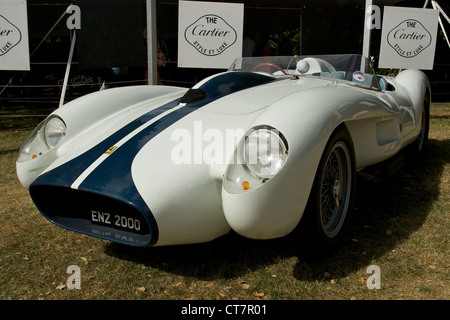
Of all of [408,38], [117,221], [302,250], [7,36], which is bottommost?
[302,250]

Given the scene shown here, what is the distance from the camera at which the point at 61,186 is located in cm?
217

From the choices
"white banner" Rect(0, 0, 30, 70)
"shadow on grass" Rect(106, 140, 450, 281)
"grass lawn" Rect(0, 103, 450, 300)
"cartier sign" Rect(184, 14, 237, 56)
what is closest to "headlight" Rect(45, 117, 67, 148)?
"grass lawn" Rect(0, 103, 450, 300)

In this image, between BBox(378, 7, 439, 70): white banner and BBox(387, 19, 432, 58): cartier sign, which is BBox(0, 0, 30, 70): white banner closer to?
BBox(378, 7, 439, 70): white banner

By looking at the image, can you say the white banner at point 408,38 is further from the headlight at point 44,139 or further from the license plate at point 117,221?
the license plate at point 117,221

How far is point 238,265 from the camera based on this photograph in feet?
7.85

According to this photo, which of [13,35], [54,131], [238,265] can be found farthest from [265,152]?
[13,35]

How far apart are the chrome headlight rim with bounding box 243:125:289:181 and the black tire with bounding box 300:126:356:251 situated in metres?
0.28

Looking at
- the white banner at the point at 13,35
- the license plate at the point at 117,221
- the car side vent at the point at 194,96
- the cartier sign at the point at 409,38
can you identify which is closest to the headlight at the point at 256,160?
the license plate at the point at 117,221

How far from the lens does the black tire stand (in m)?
2.20

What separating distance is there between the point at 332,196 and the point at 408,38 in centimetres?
607

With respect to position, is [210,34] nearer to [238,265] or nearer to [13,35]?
[13,35]
